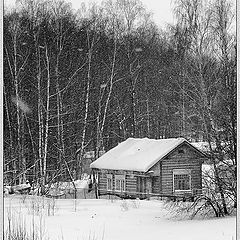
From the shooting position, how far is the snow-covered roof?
12.3 meters

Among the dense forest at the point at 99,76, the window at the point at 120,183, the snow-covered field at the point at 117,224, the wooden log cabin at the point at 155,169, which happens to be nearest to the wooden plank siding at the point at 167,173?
the wooden log cabin at the point at 155,169

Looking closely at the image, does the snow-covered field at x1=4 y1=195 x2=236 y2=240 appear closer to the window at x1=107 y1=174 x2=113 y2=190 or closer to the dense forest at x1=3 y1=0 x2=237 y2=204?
the dense forest at x1=3 y1=0 x2=237 y2=204

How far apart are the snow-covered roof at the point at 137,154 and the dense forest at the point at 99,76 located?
67cm

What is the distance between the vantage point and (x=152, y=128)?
14984 mm

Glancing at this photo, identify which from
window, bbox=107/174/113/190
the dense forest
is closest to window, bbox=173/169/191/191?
the dense forest

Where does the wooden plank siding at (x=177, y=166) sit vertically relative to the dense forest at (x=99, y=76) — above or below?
below

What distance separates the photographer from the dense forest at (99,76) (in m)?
10.8

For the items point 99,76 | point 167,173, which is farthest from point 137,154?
point 99,76

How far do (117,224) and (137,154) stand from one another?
627 centimetres

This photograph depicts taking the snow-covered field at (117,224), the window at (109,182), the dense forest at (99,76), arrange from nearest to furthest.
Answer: the snow-covered field at (117,224) < the dense forest at (99,76) < the window at (109,182)

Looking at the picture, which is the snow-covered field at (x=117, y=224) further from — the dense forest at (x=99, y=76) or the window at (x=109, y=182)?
the window at (x=109, y=182)

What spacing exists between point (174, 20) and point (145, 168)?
3.36 meters

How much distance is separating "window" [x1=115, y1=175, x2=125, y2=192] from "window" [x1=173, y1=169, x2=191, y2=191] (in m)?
1.29

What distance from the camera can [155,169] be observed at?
40.4 feet
